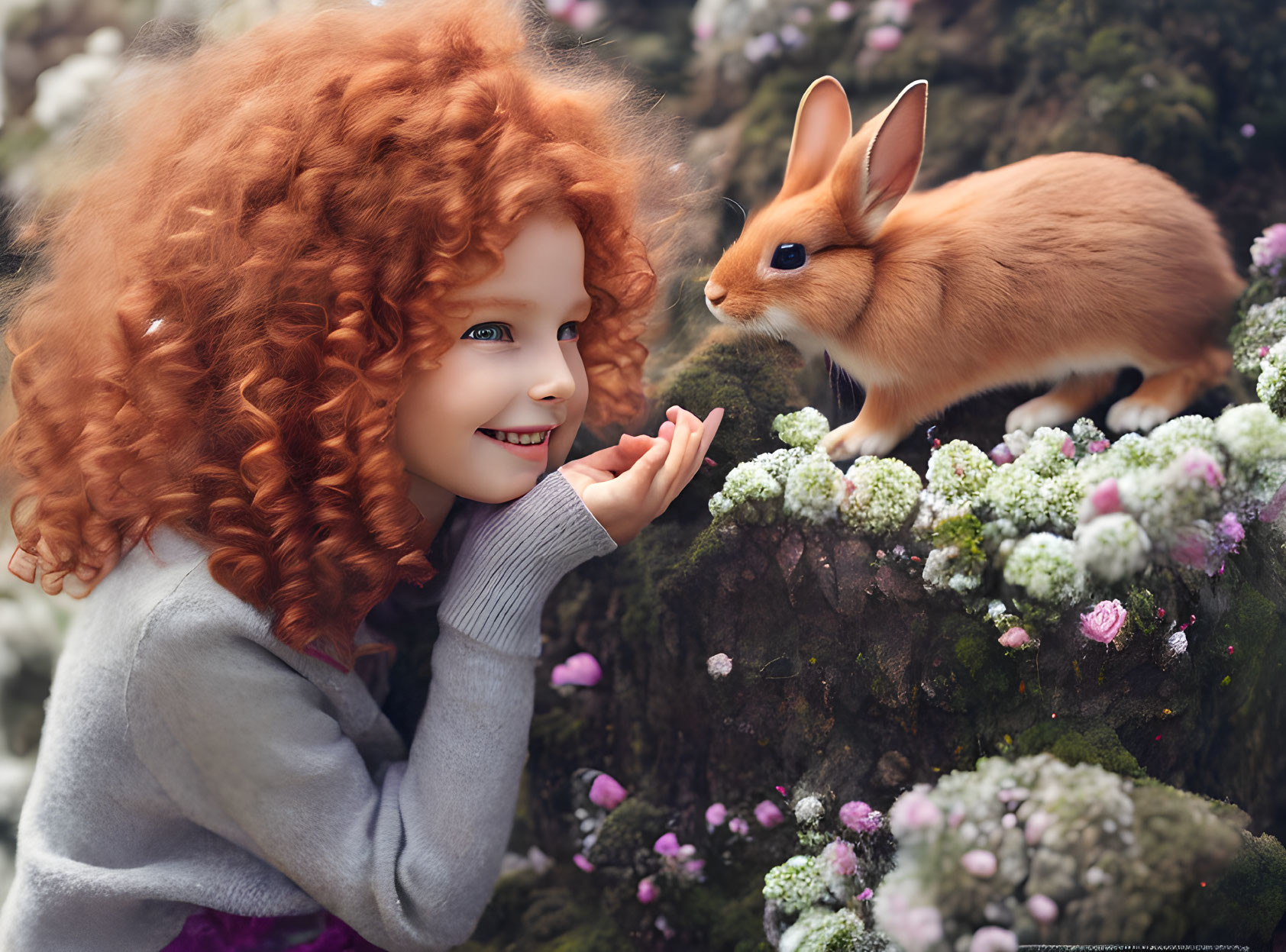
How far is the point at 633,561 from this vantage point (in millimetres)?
1208

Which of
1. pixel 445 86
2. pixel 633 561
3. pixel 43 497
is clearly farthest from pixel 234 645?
pixel 445 86

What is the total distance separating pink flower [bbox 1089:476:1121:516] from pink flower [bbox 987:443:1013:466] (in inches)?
4.6

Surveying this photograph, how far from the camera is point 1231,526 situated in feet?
2.91

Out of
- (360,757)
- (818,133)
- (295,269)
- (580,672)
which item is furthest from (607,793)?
(818,133)

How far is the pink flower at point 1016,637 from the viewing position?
0.91 m

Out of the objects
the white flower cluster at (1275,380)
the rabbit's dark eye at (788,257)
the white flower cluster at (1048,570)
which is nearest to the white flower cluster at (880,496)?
the white flower cluster at (1048,570)

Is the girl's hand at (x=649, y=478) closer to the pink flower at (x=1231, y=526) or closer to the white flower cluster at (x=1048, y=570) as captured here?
the white flower cluster at (x=1048, y=570)

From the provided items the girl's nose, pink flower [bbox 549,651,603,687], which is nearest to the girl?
the girl's nose

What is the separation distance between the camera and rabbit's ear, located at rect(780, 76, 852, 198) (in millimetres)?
1091

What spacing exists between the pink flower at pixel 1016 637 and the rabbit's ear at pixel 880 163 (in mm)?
473

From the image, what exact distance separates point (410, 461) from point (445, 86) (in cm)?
44

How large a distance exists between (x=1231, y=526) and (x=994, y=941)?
464 millimetres

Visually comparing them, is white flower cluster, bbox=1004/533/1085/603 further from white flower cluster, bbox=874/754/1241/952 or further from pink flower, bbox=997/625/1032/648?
white flower cluster, bbox=874/754/1241/952

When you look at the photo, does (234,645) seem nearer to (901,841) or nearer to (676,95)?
(901,841)
